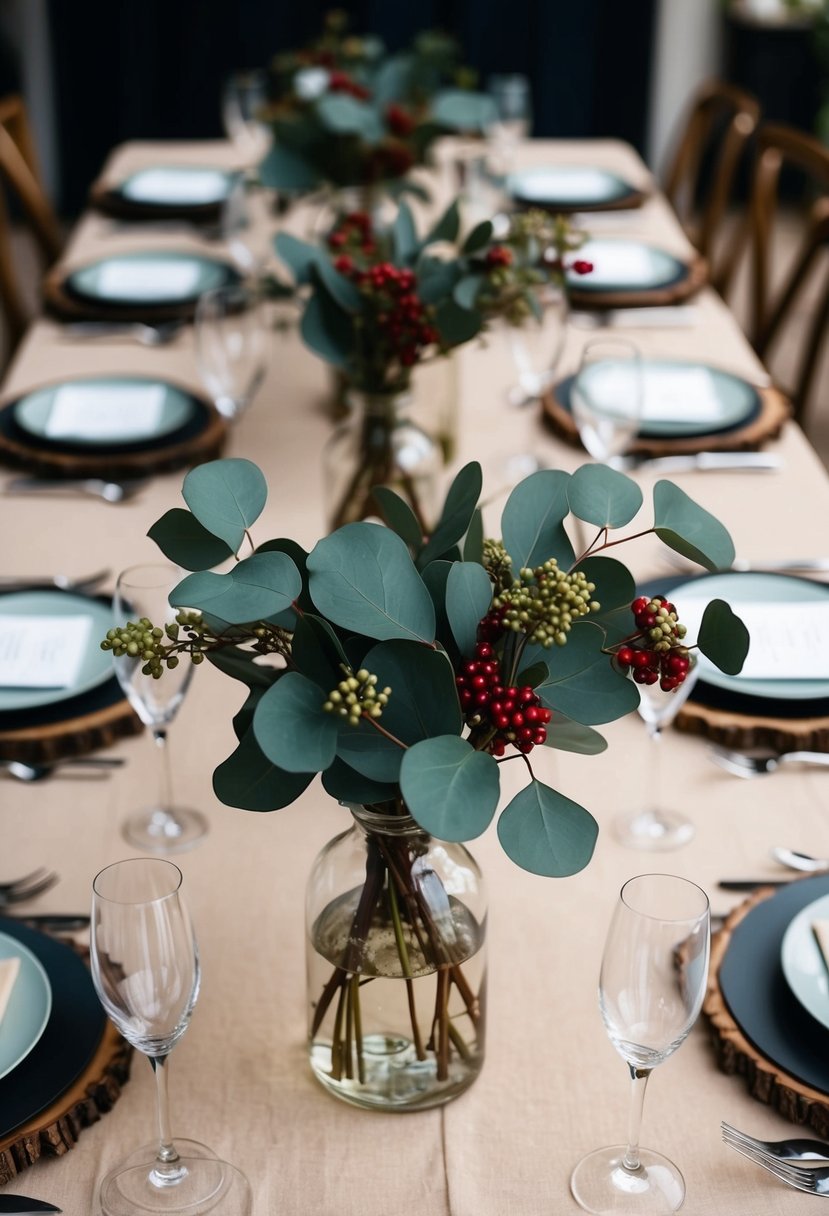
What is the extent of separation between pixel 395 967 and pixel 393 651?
24 cm

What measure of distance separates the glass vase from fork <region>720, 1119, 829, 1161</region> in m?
0.84

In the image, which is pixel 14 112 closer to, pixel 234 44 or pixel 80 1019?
pixel 234 44

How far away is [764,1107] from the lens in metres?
1.00

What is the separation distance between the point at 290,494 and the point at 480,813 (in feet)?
3.74

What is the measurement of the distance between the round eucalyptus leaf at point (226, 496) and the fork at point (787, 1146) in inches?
20.1

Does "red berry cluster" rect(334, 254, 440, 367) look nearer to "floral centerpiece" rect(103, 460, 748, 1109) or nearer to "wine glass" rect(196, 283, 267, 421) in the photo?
"wine glass" rect(196, 283, 267, 421)

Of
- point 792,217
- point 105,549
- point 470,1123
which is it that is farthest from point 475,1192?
point 792,217

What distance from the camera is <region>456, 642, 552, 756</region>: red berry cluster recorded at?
84 centimetres

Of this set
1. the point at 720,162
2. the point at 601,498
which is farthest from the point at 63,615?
the point at 720,162

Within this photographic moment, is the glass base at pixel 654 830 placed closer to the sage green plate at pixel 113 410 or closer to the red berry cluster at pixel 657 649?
the red berry cluster at pixel 657 649

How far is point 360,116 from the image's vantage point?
226 centimetres

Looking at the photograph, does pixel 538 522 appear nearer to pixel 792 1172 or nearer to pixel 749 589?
pixel 792 1172

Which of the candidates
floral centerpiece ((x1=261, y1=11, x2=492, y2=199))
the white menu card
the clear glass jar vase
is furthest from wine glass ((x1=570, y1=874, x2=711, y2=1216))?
floral centerpiece ((x1=261, y1=11, x2=492, y2=199))

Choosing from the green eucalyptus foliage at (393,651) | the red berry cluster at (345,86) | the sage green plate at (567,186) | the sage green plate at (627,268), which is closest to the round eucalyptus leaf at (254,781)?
the green eucalyptus foliage at (393,651)
